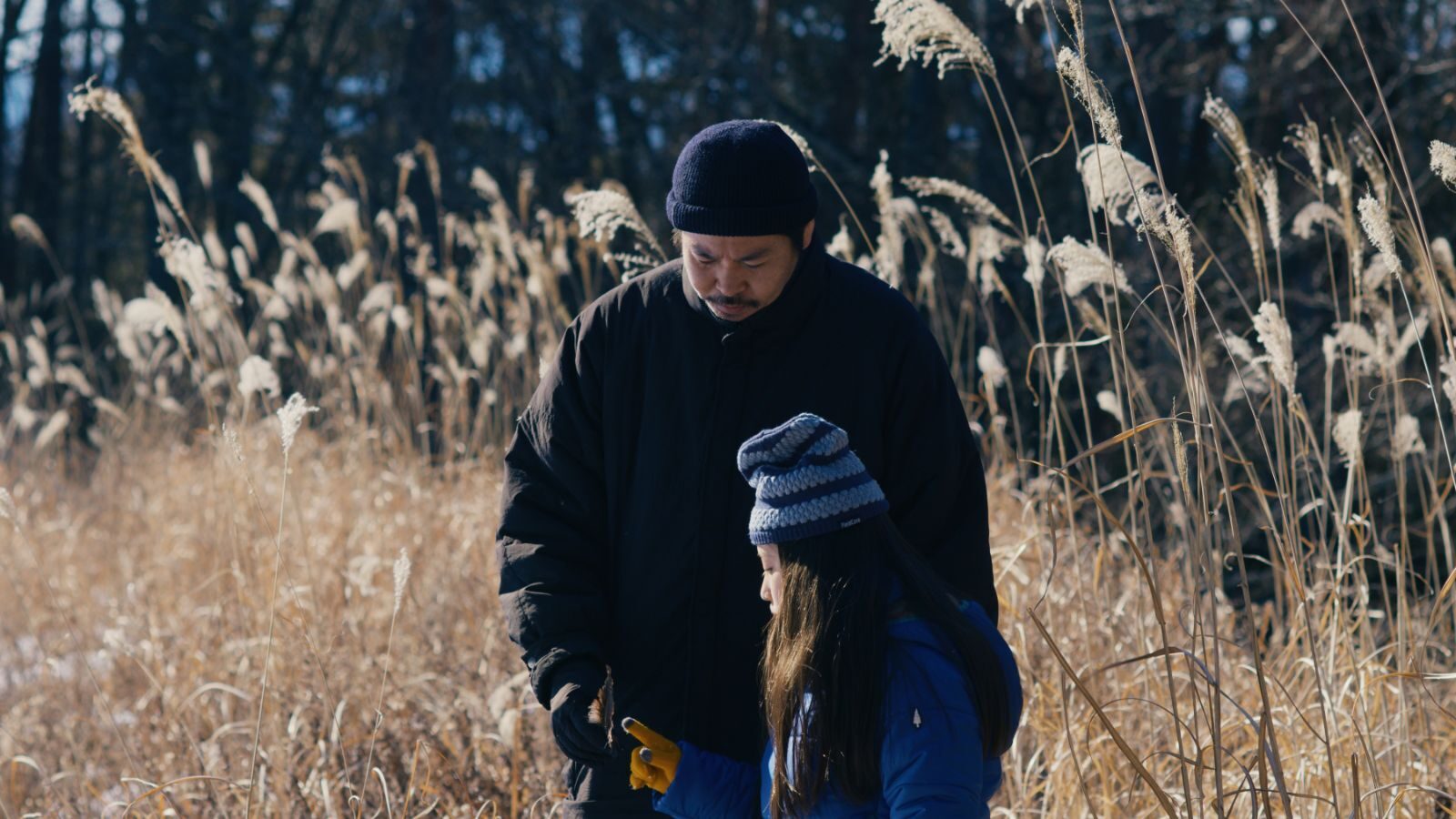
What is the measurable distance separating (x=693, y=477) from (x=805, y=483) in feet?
1.42

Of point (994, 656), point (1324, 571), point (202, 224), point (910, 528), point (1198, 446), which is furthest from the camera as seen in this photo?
point (202, 224)

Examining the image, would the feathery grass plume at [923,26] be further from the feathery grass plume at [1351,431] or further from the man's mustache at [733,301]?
the feathery grass plume at [1351,431]

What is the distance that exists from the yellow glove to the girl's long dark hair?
19cm

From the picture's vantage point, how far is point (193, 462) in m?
5.89

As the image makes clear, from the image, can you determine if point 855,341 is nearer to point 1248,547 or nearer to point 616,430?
point 616,430

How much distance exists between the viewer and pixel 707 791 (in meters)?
1.82

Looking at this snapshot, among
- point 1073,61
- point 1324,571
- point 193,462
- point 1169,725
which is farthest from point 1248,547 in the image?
point 1073,61

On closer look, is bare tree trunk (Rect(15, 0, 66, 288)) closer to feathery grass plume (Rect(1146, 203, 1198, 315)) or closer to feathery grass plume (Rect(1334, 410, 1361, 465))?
feathery grass plume (Rect(1334, 410, 1361, 465))

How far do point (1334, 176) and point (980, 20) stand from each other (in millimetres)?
6095

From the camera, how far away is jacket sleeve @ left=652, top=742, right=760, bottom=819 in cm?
181

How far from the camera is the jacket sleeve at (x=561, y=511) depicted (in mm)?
2037

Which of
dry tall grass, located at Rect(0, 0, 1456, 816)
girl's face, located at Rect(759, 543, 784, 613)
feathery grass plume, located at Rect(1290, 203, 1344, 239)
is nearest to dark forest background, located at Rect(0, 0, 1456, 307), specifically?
dry tall grass, located at Rect(0, 0, 1456, 816)

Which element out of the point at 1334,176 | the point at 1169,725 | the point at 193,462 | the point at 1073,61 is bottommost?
the point at 1169,725

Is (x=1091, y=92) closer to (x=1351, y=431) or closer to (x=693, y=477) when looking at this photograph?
(x=693, y=477)
